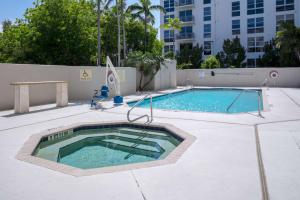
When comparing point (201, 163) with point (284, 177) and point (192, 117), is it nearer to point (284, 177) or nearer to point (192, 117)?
point (284, 177)

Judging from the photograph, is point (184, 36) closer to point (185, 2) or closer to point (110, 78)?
point (185, 2)

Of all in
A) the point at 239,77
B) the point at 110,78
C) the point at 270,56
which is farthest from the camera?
the point at 270,56

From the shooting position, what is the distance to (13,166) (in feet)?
13.3

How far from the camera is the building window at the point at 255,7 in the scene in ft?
113

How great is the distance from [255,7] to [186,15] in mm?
10015

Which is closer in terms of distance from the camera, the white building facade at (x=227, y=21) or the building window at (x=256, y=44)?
the white building facade at (x=227, y=21)

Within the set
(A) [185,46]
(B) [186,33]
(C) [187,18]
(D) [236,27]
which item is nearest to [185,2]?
(C) [187,18]

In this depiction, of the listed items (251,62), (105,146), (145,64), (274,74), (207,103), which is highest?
(251,62)

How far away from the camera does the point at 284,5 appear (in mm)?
33281

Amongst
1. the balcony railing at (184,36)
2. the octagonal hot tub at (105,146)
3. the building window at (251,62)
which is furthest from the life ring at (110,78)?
the balcony railing at (184,36)

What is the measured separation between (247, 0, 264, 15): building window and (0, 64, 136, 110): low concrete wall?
2639cm

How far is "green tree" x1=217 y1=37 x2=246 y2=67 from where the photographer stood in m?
33.6

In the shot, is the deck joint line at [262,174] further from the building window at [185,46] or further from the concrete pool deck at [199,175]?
the building window at [185,46]

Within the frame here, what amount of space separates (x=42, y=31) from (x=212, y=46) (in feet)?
83.8
